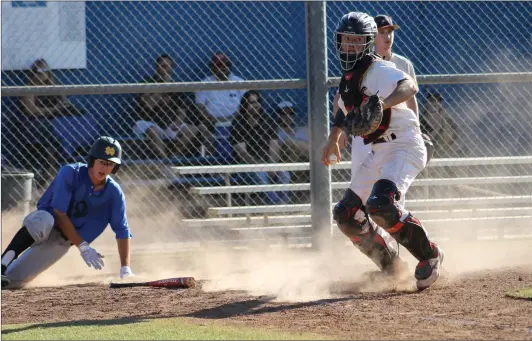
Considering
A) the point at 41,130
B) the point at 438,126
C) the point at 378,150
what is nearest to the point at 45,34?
the point at 41,130

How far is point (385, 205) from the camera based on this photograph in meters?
5.93

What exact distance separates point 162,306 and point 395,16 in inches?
257

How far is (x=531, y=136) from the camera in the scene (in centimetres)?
1112

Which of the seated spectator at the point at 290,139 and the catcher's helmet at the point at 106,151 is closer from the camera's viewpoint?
the catcher's helmet at the point at 106,151

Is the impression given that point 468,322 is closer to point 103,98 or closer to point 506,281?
point 506,281

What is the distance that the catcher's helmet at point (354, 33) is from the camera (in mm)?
6262

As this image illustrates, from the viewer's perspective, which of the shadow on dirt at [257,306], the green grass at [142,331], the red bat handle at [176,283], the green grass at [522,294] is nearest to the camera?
the green grass at [142,331]

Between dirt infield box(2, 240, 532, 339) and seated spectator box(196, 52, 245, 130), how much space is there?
2737mm

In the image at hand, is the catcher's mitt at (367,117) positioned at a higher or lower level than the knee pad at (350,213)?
higher

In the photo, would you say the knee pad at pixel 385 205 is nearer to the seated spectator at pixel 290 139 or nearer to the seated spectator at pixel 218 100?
the seated spectator at pixel 290 139

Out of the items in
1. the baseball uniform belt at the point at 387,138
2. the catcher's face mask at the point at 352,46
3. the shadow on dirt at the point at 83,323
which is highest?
the catcher's face mask at the point at 352,46

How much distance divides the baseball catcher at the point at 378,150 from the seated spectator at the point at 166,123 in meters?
3.99

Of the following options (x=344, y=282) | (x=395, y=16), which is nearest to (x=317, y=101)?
(x=344, y=282)

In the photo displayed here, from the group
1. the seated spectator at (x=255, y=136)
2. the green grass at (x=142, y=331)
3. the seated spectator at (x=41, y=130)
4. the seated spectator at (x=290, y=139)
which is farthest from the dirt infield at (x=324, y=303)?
the seated spectator at (x=41, y=130)
